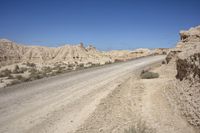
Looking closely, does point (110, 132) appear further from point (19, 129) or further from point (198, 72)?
point (198, 72)

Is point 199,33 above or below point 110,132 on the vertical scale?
above

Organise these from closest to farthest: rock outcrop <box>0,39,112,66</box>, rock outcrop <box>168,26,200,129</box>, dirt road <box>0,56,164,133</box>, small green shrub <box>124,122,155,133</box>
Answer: small green shrub <box>124,122,155,133</box> → rock outcrop <box>168,26,200,129</box> → dirt road <box>0,56,164,133</box> → rock outcrop <box>0,39,112,66</box>

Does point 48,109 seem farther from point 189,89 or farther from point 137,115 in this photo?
point 189,89

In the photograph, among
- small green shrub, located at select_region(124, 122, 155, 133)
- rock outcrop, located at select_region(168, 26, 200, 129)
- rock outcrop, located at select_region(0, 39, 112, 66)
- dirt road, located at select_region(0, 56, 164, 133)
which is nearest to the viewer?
small green shrub, located at select_region(124, 122, 155, 133)

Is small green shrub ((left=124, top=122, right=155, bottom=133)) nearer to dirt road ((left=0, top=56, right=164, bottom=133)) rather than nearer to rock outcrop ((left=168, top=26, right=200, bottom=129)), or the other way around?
rock outcrop ((left=168, top=26, right=200, bottom=129))

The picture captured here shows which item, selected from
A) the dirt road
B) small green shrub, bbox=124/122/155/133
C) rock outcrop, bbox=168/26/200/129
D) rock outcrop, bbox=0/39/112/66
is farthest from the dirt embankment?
rock outcrop, bbox=0/39/112/66

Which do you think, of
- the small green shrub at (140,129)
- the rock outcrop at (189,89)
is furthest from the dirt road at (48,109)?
the rock outcrop at (189,89)

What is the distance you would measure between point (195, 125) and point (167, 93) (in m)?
4.02

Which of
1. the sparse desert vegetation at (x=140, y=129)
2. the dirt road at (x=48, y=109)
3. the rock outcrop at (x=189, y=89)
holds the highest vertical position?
the rock outcrop at (x=189, y=89)

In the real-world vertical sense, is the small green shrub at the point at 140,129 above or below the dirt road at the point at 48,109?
above

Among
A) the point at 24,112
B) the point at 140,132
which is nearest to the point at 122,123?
the point at 140,132

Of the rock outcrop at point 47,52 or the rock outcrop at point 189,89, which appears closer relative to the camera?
the rock outcrop at point 189,89

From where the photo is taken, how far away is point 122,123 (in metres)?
8.88

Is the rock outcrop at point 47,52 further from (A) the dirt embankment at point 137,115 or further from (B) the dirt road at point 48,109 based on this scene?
(A) the dirt embankment at point 137,115
